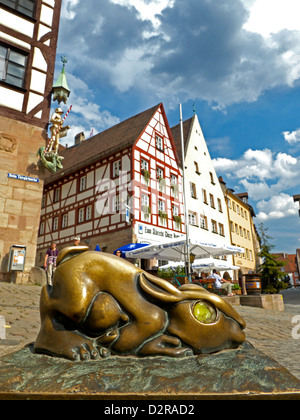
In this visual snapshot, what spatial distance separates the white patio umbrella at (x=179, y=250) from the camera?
11.2 metres

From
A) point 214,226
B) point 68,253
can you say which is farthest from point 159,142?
point 68,253

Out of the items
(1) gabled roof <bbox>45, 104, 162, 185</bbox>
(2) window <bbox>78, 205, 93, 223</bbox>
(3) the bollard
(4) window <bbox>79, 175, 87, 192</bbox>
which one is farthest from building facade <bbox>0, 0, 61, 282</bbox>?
(4) window <bbox>79, 175, 87, 192</bbox>

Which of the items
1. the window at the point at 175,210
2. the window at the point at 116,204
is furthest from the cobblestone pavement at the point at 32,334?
the window at the point at 175,210

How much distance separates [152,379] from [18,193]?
10276mm

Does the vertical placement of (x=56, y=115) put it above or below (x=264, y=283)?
above

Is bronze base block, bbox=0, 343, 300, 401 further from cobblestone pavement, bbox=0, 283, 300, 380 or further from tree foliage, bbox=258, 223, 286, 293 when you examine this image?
tree foliage, bbox=258, 223, 286, 293

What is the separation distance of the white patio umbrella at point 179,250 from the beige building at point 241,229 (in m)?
15.4

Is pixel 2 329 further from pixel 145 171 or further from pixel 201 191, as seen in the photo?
pixel 201 191

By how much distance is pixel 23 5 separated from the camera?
12.2 meters

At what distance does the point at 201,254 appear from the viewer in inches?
503

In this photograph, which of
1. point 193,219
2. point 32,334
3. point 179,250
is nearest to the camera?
point 32,334

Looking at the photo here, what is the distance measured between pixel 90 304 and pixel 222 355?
0.92 meters
